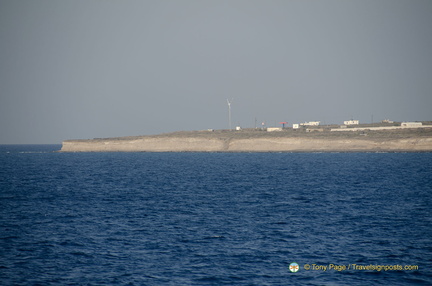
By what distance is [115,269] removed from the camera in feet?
79.0

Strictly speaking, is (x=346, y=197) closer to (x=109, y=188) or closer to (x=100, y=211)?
(x=100, y=211)

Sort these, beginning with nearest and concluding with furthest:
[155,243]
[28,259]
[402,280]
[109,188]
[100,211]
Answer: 1. [402,280]
2. [28,259]
3. [155,243]
4. [100,211]
5. [109,188]

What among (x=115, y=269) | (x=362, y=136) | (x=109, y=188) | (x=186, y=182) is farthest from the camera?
(x=362, y=136)

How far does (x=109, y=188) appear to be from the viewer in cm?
6138

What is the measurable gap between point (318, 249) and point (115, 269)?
11.9 metres

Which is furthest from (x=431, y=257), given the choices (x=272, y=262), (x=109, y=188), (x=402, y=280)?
(x=109, y=188)

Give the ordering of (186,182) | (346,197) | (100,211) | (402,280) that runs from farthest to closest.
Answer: (186,182)
(346,197)
(100,211)
(402,280)

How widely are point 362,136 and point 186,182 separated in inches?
4985

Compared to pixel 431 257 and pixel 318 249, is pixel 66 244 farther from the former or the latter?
pixel 431 257

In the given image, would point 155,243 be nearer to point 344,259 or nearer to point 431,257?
point 344,259

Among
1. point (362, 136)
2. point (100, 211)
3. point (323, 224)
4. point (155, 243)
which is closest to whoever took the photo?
point (155, 243)

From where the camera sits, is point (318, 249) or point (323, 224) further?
point (323, 224)

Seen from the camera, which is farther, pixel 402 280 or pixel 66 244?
pixel 66 244

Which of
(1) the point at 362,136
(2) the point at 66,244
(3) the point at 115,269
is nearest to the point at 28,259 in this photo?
(2) the point at 66,244
